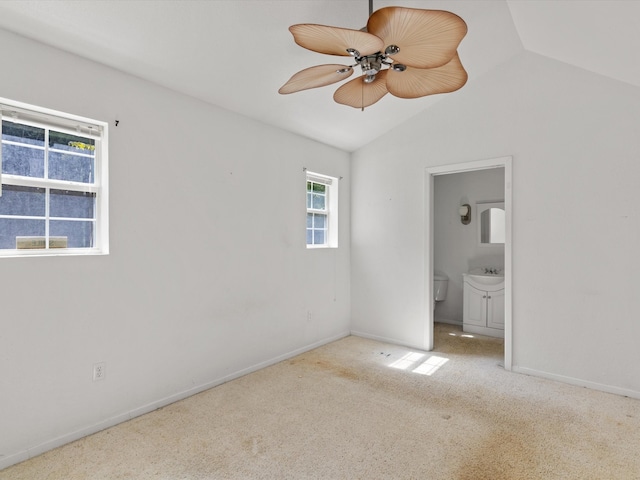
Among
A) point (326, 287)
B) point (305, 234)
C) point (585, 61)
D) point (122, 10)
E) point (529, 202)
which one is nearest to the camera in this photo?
point (122, 10)

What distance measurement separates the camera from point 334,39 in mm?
1655

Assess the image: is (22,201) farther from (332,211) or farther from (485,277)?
(485,277)

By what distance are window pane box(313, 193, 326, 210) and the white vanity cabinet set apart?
2202 millimetres

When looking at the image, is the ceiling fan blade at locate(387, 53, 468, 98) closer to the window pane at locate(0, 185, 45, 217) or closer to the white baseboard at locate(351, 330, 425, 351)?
the window pane at locate(0, 185, 45, 217)

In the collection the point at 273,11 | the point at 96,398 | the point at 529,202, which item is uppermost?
the point at 273,11

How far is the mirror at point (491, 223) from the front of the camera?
5.16 meters

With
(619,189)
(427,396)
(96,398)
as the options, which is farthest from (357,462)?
(619,189)

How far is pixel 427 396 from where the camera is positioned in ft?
9.84

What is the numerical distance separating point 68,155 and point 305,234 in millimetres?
2332

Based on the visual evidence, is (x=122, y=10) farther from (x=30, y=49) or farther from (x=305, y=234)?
(x=305, y=234)

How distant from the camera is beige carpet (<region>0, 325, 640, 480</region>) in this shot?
205 cm

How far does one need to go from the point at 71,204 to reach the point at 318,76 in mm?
1815

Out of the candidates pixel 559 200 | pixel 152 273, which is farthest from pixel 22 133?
pixel 559 200

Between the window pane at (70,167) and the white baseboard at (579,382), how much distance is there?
400 centimetres
